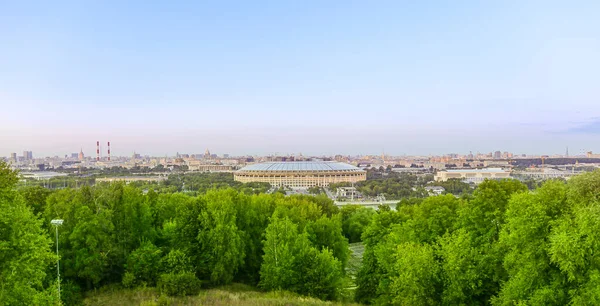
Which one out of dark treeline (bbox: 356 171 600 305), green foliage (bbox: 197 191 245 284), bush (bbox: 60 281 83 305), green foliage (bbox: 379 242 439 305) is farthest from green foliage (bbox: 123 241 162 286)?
green foliage (bbox: 379 242 439 305)

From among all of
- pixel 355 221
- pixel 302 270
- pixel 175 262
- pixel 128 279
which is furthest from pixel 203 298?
pixel 355 221

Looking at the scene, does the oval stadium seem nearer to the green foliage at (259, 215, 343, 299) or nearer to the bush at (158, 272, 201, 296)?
the green foliage at (259, 215, 343, 299)

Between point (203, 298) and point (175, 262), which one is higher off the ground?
point (175, 262)

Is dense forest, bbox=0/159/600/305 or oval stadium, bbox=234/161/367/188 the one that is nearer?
dense forest, bbox=0/159/600/305

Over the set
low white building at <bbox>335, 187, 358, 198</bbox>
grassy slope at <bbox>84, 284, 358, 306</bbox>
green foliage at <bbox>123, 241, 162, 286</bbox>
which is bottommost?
low white building at <bbox>335, 187, 358, 198</bbox>

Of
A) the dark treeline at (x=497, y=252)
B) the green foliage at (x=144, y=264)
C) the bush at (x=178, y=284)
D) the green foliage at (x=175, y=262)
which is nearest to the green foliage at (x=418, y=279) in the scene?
the dark treeline at (x=497, y=252)

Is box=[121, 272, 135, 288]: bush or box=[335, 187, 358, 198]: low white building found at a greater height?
box=[121, 272, 135, 288]: bush

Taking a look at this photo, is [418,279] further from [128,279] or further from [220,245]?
[128,279]

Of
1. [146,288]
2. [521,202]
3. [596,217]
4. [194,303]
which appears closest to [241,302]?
[194,303]
